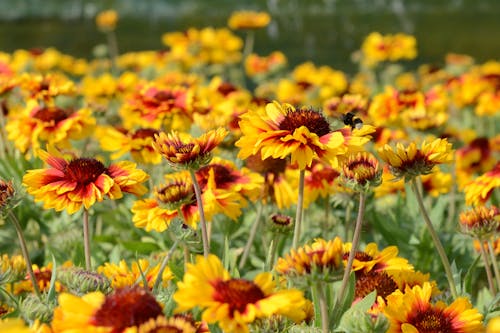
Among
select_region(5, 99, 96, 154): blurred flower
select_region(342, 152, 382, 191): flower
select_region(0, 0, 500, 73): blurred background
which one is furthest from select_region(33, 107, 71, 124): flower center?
select_region(0, 0, 500, 73): blurred background

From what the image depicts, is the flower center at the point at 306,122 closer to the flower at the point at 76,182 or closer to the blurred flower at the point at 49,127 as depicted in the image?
the flower at the point at 76,182

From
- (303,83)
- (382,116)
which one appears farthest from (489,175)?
(303,83)

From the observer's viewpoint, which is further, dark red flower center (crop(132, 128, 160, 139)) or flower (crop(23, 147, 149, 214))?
dark red flower center (crop(132, 128, 160, 139))

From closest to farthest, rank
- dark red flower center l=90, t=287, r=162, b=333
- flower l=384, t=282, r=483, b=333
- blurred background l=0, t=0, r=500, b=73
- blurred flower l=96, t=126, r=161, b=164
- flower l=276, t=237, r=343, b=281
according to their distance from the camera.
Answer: dark red flower center l=90, t=287, r=162, b=333, flower l=276, t=237, r=343, b=281, flower l=384, t=282, r=483, b=333, blurred flower l=96, t=126, r=161, b=164, blurred background l=0, t=0, r=500, b=73

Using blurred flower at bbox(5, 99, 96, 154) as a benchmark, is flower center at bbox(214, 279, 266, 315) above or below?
above

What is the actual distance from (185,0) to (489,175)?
65.6 ft

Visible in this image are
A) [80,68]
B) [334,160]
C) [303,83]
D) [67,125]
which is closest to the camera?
[334,160]

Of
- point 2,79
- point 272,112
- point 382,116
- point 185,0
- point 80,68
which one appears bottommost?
point 185,0

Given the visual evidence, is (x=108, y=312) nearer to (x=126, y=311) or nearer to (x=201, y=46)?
(x=126, y=311)

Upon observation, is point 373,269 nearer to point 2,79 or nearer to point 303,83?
point 2,79

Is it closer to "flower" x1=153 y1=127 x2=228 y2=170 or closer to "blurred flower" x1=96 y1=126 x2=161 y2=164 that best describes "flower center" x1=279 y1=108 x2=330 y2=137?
"flower" x1=153 y1=127 x2=228 y2=170

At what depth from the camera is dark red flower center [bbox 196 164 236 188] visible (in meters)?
1.96

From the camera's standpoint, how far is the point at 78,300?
106 cm

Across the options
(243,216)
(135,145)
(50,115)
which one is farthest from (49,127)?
(243,216)
